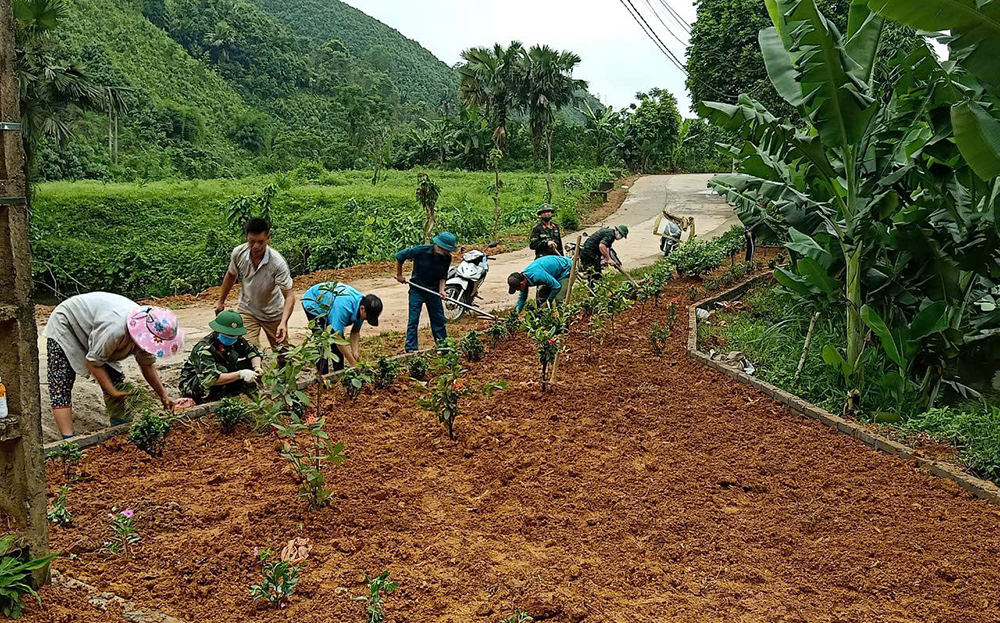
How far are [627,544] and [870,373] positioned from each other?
386 cm

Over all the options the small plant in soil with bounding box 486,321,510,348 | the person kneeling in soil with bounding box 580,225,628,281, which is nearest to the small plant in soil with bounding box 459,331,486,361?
the small plant in soil with bounding box 486,321,510,348

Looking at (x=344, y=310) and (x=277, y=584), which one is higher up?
(x=344, y=310)

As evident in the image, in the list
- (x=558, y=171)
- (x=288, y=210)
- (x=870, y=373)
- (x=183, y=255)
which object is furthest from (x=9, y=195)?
(x=558, y=171)

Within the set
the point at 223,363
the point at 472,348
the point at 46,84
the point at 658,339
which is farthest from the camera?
the point at 46,84

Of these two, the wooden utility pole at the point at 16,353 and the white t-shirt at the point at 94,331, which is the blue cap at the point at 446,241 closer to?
the white t-shirt at the point at 94,331

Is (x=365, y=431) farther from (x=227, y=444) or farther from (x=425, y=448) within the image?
(x=227, y=444)

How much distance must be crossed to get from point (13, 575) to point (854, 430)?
544cm

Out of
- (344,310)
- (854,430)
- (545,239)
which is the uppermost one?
(545,239)

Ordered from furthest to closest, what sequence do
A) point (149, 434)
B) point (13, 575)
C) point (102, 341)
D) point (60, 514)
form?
point (102, 341) < point (149, 434) < point (60, 514) < point (13, 575)

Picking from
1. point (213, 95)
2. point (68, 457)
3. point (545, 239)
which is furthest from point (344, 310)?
point (213, 95)

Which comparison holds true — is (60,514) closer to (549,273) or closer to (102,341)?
(102,341)

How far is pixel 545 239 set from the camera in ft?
34.6

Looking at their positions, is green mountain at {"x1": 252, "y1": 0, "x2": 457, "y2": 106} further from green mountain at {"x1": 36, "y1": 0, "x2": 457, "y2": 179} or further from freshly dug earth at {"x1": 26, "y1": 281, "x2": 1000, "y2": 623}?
freshly dug earth at {"x1": 26, "y1": 281, "x2": 1000, "y2": 623}

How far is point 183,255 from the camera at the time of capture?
18.3 meters
